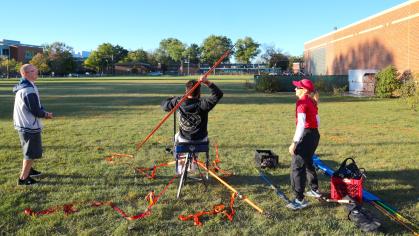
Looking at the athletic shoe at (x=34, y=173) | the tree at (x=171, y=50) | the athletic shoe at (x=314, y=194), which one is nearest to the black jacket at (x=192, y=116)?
the athletic shoe at (x=314, y=194)

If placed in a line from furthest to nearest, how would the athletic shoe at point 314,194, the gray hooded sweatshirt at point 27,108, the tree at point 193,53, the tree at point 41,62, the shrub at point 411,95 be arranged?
the tree at point 193,53 → the tree at point 41,62 → the shrub at point 411,95 → the gray hooded sweatshirt at point 27,108 → the athletic shoe at point 314,194

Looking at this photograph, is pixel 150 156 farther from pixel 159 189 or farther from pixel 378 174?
pixel 378 174

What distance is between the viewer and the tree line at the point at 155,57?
101m

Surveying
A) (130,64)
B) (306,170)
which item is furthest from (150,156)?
(130,64)

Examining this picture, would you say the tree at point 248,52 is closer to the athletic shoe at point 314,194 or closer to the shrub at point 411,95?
the shrub at point 411,95

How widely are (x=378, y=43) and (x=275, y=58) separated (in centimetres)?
7388

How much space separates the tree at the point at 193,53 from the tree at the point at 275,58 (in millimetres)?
49357

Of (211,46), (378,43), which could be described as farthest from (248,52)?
(378,43)

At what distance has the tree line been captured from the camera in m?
101

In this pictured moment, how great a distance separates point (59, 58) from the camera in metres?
101

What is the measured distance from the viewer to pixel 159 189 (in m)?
5.82

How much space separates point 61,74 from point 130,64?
Answer: 40.9 meters

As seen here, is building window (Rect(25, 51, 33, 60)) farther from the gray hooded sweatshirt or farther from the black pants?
the black pants

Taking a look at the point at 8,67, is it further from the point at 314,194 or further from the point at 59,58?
the point at 314,194
